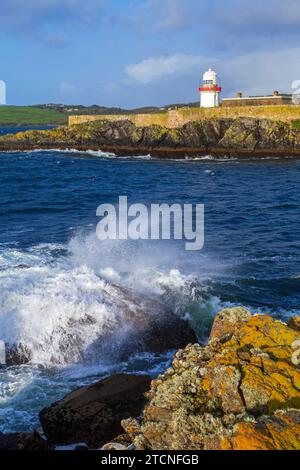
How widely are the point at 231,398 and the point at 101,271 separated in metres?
9.41

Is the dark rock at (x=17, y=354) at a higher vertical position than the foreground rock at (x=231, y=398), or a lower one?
lower

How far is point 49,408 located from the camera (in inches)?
313

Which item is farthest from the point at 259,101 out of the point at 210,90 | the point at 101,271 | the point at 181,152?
the point at 101,271

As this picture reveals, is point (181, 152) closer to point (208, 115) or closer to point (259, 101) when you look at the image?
point (208, 115)

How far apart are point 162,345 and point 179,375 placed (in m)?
4.13

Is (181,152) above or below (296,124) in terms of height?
below

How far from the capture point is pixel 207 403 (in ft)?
20.1

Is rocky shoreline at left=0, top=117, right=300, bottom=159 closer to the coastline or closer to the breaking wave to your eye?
the coastline

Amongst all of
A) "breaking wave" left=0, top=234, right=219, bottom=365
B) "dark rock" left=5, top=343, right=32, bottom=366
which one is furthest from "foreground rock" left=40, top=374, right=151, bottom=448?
"dark rock" left=5, top=343, right=32, bottom=366

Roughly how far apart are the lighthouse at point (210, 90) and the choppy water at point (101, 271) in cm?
3423

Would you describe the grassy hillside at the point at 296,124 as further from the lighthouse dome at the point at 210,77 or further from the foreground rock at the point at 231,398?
the foreground rock at the point at 231,398

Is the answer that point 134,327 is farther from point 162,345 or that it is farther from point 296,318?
point 296,318

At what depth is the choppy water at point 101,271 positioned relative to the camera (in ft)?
33.3

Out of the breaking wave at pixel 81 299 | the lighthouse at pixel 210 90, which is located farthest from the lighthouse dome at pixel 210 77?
the breaking wave at pixel 81 299
